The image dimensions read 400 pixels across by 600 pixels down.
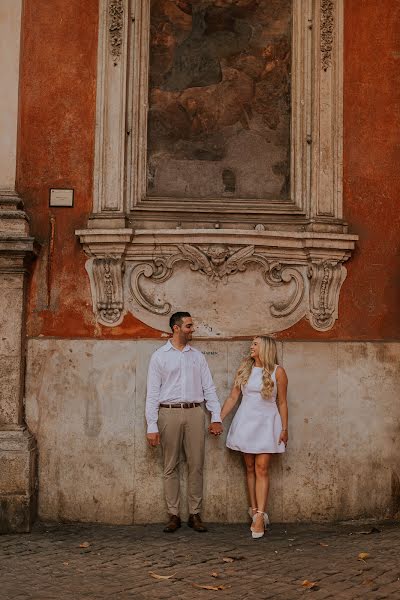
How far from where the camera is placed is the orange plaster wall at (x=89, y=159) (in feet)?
25.3

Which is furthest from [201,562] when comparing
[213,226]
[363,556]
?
[213,226]

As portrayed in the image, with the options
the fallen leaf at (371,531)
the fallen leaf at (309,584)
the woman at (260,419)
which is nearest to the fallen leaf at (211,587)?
the fallen leaf at (309,584)

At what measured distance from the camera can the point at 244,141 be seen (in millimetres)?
8148

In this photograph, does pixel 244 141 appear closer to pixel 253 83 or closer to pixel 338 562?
pixel 253 83

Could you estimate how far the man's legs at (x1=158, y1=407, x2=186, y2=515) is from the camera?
726 centimetres

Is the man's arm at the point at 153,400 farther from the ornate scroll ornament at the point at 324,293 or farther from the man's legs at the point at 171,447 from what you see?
the ornate scroll ornament at the point at 324,293

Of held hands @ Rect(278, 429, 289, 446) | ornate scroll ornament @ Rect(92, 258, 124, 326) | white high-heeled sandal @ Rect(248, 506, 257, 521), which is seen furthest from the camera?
ornate scroll ornament @ Rect(92, 258, 124, 326)

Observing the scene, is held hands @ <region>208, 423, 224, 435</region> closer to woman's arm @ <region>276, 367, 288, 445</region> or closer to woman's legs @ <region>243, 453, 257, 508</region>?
woman's legs @ <region>243, 453, 257, 508</region>

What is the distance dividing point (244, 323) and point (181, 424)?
1.20 meters

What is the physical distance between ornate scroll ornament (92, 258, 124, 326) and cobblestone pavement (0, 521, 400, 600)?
2016mm

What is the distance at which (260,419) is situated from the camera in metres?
7.19

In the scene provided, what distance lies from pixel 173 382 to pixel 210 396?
0.40 m

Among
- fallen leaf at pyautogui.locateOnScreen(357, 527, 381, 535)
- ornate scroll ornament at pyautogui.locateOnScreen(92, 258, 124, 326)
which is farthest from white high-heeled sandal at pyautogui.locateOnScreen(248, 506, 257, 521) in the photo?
ornate scroll ornament at pyautogui.locateOnScreen(92, 258, 124, 326)

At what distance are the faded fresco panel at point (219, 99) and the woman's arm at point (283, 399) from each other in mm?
1953
